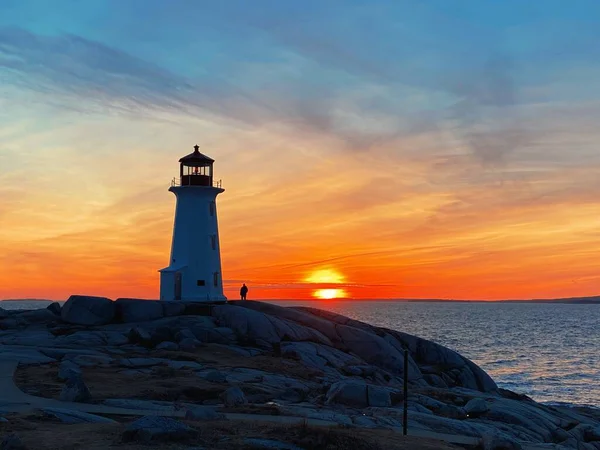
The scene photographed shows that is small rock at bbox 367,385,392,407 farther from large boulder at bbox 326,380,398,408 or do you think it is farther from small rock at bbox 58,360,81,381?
small rock at bbox 58,360,81,381

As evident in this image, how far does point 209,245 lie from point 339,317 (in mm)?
10939

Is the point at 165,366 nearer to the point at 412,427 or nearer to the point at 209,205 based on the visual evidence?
the point at 412,427

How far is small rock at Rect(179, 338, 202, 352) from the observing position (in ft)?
122

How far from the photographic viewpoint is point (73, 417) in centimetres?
1928

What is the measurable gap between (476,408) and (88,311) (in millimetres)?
25338

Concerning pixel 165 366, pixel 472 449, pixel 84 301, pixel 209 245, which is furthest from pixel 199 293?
pixel 472 449

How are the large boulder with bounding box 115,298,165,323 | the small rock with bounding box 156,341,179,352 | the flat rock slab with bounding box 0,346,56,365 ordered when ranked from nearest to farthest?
the flat rock slab with bounding box 0,346,56,365 < the small rock with bounding box 156,341,179,352 < the large boulder with bounding box 115,298,165,323

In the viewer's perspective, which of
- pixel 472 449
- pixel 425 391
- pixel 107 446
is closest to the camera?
pixel 107 446

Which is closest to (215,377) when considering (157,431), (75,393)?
(75,393)

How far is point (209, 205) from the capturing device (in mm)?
51500

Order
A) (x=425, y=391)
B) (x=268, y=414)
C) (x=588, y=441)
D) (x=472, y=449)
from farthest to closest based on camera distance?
(x=425, y=391) < (x=588, y=441) < (x=268, y=414) < (x=472, y=449)

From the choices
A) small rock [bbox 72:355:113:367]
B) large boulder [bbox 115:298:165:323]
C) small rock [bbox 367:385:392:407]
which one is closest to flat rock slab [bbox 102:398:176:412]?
small rock [bbox 367:385:392:407]

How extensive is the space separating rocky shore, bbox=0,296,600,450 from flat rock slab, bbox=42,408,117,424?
5 centimetres

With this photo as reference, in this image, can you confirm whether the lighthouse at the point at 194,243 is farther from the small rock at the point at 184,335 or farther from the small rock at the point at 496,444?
the small rock at the point at 496,444
